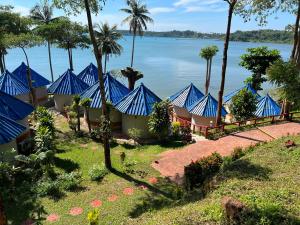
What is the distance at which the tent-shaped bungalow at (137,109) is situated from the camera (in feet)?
90.4

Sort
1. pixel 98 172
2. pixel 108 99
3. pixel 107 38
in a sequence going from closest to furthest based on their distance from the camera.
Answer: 1. pixel 98 172
2. pixel 108 99
3. pixel 107 38

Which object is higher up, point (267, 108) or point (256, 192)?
point (256, 192)

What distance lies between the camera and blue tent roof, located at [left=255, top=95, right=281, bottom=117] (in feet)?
103

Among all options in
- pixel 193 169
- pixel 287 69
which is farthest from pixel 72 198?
pixel 287 69

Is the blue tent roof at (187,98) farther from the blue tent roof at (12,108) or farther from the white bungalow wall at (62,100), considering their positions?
the blue tent roof at (12,108)

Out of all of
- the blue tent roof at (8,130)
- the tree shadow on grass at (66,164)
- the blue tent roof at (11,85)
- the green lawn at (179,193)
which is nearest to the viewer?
the green lawn at (179,193)

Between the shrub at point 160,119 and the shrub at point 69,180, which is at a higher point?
the shrub at point 160,119

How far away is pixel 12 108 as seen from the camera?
84.2ft

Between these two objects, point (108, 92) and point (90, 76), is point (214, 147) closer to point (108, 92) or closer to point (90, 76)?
point (108, 92)

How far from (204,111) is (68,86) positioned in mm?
15800

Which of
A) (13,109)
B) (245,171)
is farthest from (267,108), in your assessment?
(13,109)

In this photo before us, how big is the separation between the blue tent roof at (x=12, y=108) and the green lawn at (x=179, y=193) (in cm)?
527

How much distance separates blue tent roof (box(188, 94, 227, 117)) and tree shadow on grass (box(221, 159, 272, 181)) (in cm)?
1282

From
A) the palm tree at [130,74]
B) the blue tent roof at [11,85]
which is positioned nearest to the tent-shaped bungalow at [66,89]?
the blue tent roof at [11,85]
